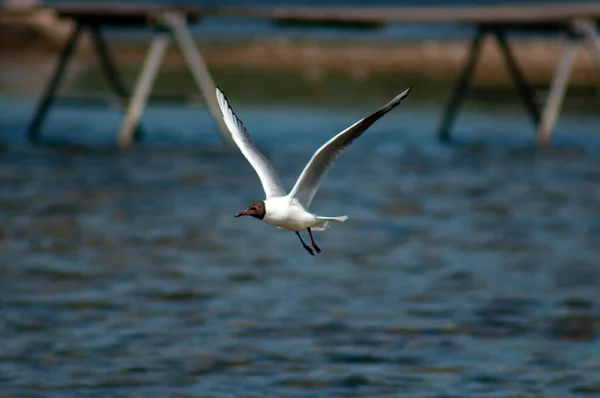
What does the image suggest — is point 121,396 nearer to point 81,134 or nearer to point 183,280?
point 183,280

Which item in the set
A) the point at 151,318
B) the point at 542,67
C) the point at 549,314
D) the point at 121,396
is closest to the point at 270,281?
the point at 151,318

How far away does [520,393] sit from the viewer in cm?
1114

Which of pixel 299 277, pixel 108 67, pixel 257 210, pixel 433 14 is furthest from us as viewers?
pixel 108 67

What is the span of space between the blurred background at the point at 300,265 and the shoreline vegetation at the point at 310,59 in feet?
52.9

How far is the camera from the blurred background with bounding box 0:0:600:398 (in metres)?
11.7

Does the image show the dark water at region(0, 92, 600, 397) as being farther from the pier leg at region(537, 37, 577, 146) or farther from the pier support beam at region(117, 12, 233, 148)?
the pier support beam at region(117, 12, 233, 148)

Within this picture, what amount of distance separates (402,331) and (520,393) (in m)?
2.09

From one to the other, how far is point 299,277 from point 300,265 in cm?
74

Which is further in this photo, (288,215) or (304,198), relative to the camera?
(304,198)

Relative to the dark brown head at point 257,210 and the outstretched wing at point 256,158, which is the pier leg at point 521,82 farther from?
the dark brown head at point 257,210

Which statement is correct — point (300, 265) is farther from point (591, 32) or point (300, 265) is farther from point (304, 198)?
point (591, 32)

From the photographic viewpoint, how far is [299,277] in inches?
601

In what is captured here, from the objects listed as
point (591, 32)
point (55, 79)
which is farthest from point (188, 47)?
point (591, 32)

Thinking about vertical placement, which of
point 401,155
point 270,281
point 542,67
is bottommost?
point 270,281
